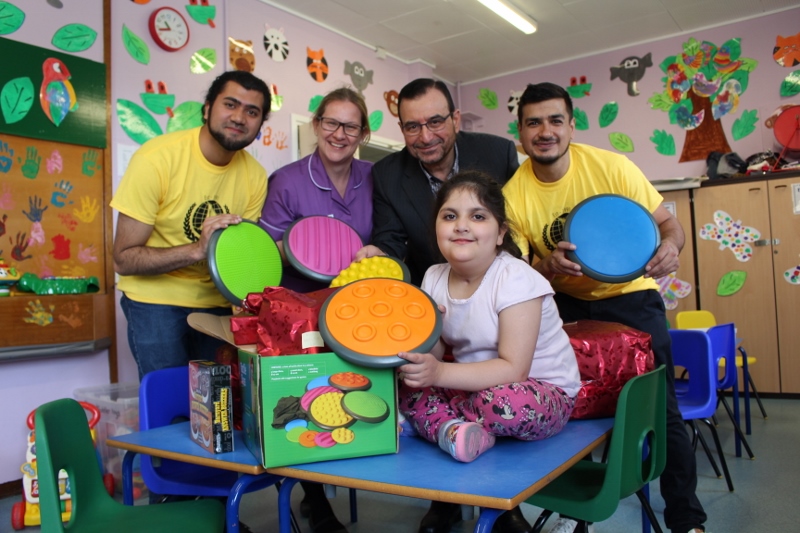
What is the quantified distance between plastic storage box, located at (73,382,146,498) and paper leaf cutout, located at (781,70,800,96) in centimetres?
553

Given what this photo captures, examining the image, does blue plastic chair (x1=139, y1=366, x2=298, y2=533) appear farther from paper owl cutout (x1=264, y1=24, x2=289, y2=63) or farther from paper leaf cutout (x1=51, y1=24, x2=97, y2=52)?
paper owl cutout (x1=264, y1=24, x2=289, y2=63)

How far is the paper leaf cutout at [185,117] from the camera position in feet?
12.2

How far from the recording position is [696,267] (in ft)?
17.4

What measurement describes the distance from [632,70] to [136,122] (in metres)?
4.51

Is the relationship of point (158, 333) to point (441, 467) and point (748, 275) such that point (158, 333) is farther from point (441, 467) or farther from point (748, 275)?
point (748, 275)

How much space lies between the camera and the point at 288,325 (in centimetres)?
127

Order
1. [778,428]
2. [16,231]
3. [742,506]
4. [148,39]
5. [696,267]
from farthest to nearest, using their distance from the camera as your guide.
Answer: [696,267] → [778,428] → [148,39] → [16,231] → [742,506]

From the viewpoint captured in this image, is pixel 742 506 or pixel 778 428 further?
pixel 778 428

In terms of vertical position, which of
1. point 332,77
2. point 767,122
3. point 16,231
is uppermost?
point 332,77

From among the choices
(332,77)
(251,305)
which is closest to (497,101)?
(332,77)

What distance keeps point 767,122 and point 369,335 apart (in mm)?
5296

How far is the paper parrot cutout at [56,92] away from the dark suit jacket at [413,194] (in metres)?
1.94

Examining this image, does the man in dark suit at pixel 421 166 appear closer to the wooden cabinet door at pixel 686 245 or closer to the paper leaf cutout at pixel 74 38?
the paper leaf cutout at pixel 74 38

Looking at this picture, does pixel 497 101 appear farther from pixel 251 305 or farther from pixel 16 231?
pixel 251 305
